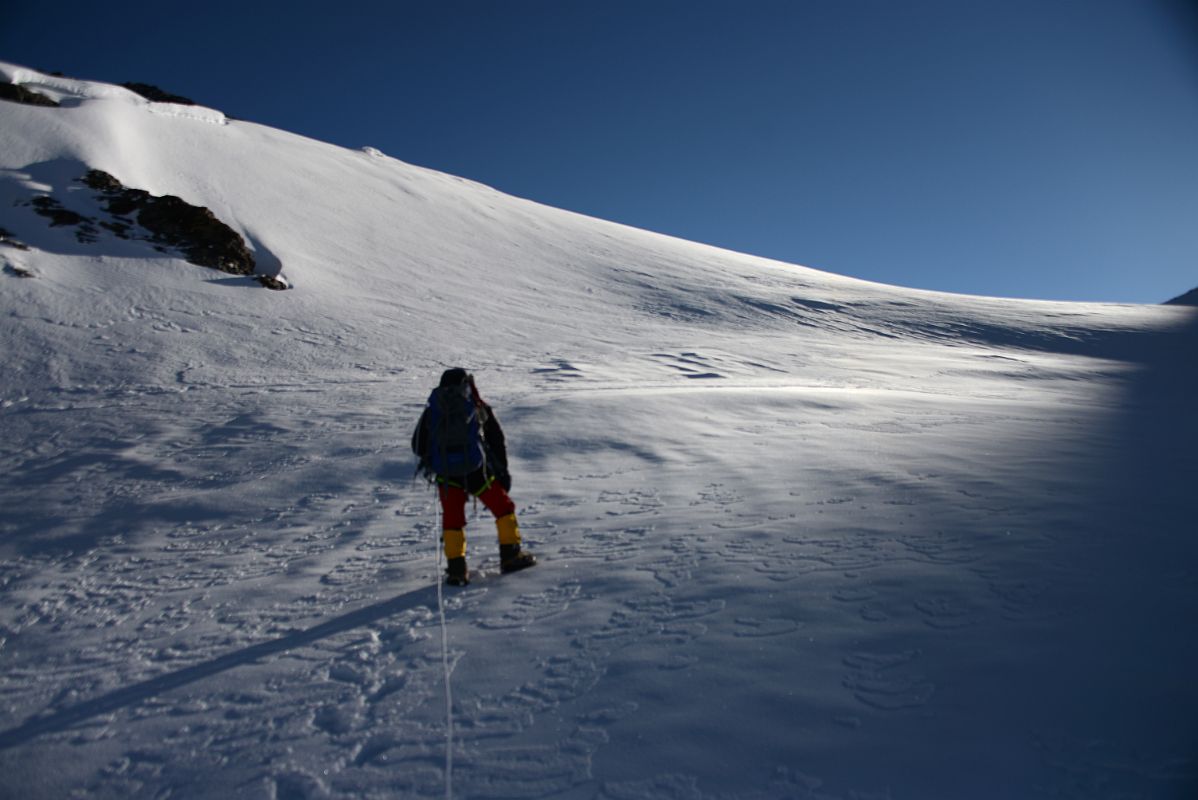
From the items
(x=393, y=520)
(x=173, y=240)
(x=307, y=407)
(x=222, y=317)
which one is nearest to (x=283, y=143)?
(x=173, y=240)

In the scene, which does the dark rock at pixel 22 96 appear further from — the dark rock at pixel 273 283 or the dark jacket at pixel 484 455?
the dark jacket at pixel 484 455

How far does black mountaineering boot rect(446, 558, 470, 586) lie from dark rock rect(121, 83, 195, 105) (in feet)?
101

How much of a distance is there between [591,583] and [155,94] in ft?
111

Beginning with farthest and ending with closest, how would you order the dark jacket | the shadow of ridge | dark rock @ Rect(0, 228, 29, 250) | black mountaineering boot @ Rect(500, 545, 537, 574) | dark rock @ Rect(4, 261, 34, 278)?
dark rock @ Rect(0, 228, 29, 250) < dark rock @ Rect(4, 261, 34, 278) < the dark jacket < black mountaineering boot @ Rect(500, 545, 537, 574) < the shadow of ridge

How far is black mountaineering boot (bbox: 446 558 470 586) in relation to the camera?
171 inches

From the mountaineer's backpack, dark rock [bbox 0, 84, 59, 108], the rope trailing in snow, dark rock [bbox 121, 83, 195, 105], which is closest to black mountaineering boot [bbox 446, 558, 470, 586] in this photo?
the rope trailing in snow

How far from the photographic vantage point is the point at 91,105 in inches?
888

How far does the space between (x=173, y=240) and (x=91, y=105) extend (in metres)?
11.0

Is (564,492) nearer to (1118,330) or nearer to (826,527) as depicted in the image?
(826,527)

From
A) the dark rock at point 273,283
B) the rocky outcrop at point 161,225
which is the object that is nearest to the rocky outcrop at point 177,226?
the rocky outcrop at point 161,225

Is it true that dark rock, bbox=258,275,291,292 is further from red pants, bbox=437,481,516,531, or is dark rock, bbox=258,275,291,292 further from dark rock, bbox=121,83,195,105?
dark rock, bbox=121,83,195,105

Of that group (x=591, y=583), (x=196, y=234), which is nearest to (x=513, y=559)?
(x=591, y=583)

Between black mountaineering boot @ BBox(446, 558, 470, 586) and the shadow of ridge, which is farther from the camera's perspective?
black mountaineering boot @ BBox(446, 558, 470, 586)

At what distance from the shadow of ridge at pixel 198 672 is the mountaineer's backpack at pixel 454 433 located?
0.86 metres
